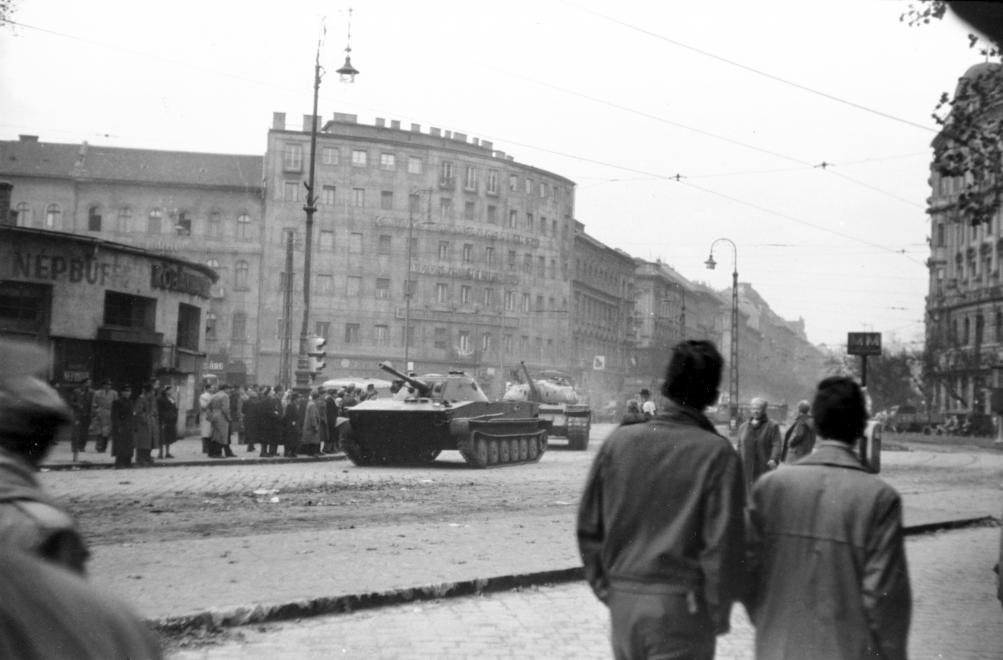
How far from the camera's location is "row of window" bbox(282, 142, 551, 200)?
71500mm

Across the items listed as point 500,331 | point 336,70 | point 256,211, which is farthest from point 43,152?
point 336,70

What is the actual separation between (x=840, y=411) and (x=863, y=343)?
1266 centimetres

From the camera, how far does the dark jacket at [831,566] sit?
3.74 metres

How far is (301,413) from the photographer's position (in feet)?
86.1

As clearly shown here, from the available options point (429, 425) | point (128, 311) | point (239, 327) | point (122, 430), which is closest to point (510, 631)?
point (122, 430)

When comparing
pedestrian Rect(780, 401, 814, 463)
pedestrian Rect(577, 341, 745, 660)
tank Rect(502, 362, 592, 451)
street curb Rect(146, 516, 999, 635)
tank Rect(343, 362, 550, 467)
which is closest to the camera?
pedestrian Rect(577, 341, 745, 660)

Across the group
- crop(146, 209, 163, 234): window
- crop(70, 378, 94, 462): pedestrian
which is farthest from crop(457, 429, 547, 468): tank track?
crop(146, 209, 163, 234): window

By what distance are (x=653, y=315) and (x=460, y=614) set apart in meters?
93.8

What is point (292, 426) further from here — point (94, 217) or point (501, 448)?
point (94, 217)

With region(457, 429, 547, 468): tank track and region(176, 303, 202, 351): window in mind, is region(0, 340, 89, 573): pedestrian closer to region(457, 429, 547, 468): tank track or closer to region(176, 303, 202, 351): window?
region(457, 429, 547, 468): tank track

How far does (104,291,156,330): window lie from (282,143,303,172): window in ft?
135

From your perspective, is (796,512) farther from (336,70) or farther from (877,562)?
(336,70)

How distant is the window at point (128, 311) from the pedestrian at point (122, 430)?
9526mm

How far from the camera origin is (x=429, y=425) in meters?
24.2
